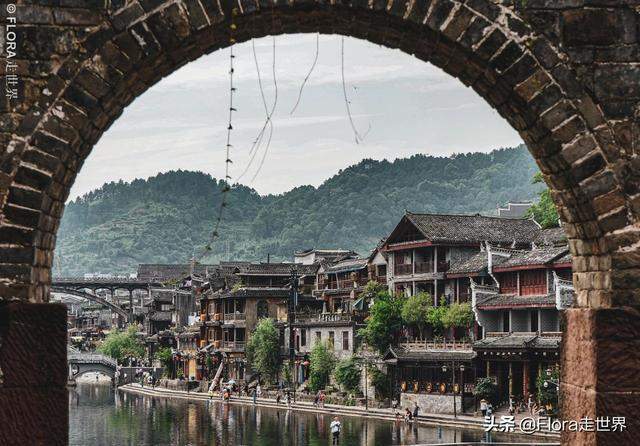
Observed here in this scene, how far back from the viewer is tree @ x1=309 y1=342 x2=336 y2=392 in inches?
2896

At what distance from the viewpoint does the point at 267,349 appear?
270 feet

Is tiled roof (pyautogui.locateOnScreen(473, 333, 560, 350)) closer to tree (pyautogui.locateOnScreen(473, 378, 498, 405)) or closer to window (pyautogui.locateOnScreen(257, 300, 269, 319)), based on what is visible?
tree (pyautogui.locateOnScreen(473, 378, 498, 405))

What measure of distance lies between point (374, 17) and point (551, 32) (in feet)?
4.32

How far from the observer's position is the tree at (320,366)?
73.6 m

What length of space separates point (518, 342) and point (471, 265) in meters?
8.65

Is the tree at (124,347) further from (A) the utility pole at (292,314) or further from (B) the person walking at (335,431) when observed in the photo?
(B) the person walking at (335,431)

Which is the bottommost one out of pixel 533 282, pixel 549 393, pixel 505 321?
pixel 549 393

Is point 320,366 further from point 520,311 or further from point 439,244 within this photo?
point 520,311

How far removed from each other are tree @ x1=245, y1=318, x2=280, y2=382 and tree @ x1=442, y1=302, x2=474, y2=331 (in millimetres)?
22318

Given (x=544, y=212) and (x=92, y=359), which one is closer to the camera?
(x=544, y=212)

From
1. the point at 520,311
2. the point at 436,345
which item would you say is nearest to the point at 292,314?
the point at 436,345

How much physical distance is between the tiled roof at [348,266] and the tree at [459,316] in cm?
1506

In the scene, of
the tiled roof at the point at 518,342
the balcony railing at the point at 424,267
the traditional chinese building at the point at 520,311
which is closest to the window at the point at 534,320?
the traditional chinese building at the point at 520,311

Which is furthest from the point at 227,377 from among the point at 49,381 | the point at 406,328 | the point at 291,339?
the point at 49,381
